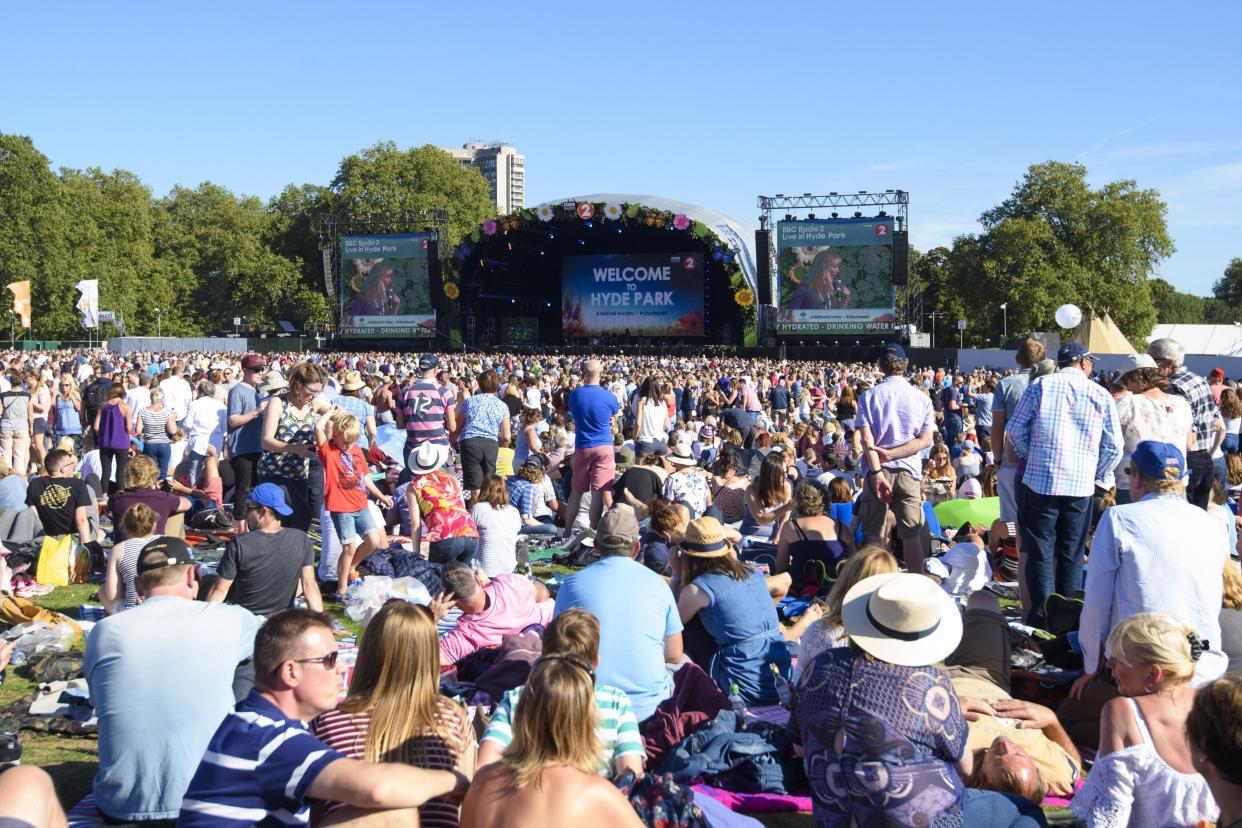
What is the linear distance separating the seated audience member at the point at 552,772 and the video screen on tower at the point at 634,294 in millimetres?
36765

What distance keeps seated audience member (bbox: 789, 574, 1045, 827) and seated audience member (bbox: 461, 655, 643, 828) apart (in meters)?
0.65

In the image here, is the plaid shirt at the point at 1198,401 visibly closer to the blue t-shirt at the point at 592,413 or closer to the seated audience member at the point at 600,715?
the blue t-shirt at the point at 592,413

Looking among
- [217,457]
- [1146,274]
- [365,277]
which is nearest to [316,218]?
[365,277]

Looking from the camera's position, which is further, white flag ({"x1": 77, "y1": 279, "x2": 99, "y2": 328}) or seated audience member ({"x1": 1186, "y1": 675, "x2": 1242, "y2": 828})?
white flag ({"x1": 77, "y1": 279, "x2": 99, "y2": 328})

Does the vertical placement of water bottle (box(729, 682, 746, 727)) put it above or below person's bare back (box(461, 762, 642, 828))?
below

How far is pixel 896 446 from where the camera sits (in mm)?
6188

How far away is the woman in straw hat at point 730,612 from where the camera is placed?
4.55 metres

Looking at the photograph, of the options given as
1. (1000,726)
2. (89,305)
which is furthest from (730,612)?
(89,305)

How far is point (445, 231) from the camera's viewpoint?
39781 millimetres

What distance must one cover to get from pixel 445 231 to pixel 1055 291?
2719 cm

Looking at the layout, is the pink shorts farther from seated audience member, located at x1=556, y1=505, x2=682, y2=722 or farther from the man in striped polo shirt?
seated audience member, located at x1=556, y1=505, x2=682, y2=722

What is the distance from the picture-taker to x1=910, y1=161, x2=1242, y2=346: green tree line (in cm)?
4878

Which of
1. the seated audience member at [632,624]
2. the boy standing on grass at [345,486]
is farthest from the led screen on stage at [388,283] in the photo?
the seated audience member at [632,624]

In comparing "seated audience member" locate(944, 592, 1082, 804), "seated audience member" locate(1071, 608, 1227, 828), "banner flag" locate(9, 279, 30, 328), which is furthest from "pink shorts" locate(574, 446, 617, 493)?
"banner flag" locate(9, 279, 30, 328)
